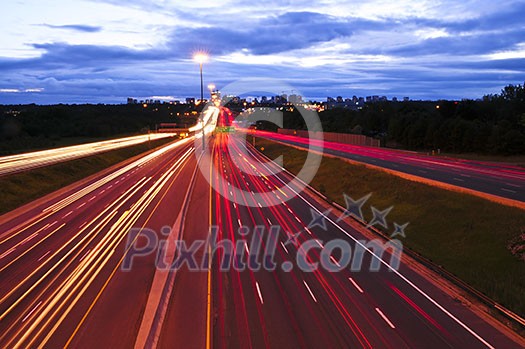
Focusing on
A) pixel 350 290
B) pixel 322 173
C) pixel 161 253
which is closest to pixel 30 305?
pixel 161 253

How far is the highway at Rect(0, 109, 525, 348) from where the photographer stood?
17375 millimetres

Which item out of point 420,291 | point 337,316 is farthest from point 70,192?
point 420,291

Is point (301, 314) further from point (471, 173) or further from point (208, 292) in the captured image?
point (471, 173)

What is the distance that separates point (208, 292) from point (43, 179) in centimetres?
4003

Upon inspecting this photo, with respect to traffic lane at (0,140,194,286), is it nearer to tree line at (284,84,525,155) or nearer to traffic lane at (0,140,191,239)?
traffic lane at (0,140,191,239)

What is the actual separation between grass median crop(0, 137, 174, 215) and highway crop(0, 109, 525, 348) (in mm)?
5873

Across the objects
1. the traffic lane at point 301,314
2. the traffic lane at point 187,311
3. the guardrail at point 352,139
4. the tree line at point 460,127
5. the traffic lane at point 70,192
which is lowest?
the traffic lane at point 70,192

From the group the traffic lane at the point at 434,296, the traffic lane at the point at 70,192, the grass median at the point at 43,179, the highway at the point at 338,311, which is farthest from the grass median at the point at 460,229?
the grass median at the point at 43,179

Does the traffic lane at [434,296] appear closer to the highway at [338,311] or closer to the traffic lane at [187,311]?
the highway at [338,311]

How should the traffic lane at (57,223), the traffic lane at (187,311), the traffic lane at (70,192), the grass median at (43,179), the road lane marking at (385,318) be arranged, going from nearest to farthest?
1. the traffic lane at (187,311)
2. the road lane marking at (385,318)
3. the traffic lane at (57,223)
4. the traffic lane at (70,192)
5. the grass median at (43,179)

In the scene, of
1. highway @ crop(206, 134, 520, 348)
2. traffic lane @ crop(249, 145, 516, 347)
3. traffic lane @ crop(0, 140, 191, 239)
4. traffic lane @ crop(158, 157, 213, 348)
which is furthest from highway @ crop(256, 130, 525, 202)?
traffic lane @ crop(0, 140, 191, 239)

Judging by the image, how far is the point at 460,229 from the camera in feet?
102

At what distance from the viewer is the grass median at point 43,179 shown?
1761 inches

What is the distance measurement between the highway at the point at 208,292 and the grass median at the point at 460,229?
2696mm
